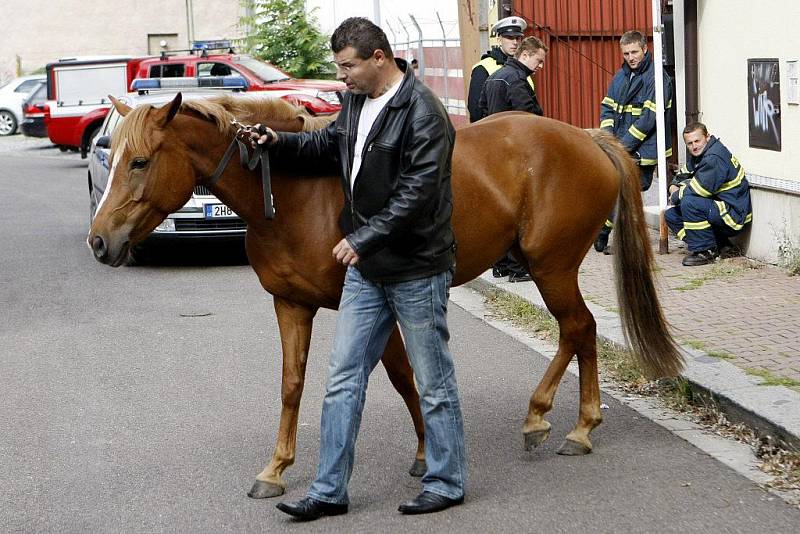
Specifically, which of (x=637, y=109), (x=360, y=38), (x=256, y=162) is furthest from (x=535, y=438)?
(x=637, y=109)

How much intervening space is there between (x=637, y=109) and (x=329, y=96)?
360 inches

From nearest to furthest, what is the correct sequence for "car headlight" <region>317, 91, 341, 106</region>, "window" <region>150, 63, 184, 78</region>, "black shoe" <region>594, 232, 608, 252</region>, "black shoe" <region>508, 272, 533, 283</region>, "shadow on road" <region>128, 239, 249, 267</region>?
1. "black shoe" <region>508, 272, 533, 283</region>
2. "black shoe" <region>594, 232, 608, 252</region>
3. "shadow on road" <region>128, 239, 249, 267</region>
4. "car headlight" <region>317, 91, 341, 106</region>
5. "window" <region>150, 63, 184, 78</region>

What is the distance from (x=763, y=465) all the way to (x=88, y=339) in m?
5.34

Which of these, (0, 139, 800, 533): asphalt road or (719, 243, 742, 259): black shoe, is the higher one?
(719, 243, 742, 259): black shoe

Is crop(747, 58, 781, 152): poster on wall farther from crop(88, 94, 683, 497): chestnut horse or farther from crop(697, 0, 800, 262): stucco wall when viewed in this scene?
crop(88, 94, 683, 497): chestnut horse

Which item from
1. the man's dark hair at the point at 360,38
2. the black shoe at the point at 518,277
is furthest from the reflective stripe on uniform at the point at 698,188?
the man's dark hair at the point at 360,38

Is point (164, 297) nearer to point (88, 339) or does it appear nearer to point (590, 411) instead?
point (88, 339)

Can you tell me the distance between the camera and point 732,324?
818 cm

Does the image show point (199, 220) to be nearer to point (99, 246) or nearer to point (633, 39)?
point (633, 39)

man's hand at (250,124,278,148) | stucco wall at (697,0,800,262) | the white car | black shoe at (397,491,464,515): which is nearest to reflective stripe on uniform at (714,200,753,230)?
stucco wall at (697,0,800,262)

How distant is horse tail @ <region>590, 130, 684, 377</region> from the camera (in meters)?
6.40

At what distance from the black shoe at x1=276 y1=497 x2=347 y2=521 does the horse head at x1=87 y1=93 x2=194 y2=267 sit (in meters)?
1.25

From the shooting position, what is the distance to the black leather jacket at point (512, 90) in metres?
10.1

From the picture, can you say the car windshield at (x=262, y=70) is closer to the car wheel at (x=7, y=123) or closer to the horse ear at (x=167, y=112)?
the car wheel at (x=7, y=123)
